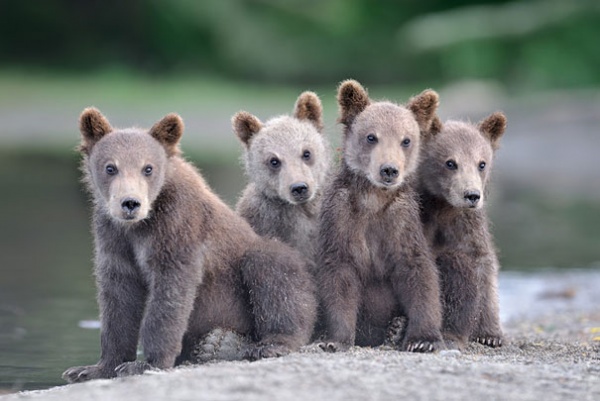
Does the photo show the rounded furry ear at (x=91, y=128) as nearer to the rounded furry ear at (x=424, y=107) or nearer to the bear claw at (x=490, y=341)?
the rounded furry ear at (x=424, y=107)

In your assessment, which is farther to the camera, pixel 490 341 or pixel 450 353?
pixel 490 341

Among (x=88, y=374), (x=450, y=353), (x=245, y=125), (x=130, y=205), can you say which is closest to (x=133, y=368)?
(x=88, y=374)

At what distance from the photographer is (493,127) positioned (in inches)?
395

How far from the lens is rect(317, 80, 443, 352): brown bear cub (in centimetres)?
905

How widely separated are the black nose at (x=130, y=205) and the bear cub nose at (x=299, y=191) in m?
1.51

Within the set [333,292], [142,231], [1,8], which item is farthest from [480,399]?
[1,8]

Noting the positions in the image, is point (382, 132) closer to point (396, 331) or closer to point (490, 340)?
point (396, 331)

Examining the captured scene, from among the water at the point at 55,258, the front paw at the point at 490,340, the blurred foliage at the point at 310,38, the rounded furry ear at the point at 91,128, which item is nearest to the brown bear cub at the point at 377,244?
the front paw at the point at 490,340

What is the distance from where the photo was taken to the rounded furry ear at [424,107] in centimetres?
962

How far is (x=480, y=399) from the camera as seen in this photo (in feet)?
23.5

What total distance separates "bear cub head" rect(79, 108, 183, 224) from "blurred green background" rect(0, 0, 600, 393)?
3527 millimetres

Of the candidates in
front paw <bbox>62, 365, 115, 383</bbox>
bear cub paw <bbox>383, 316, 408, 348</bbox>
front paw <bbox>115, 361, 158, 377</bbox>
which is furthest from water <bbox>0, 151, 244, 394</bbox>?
bear cub paw <bbox>383, 316, 408, 348</bbox>

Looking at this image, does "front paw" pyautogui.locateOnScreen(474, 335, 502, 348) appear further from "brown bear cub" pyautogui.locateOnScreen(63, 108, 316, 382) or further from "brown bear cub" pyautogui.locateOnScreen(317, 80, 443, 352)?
"brown bear cub" pyautogui.locateOnScreen(63, 108, 316, 382)

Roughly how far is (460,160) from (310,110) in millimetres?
1470
